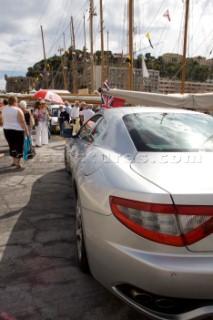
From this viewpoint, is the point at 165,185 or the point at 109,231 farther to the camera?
the point at 109,231

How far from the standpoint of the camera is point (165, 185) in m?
1.85

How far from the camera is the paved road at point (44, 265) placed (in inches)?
91.7

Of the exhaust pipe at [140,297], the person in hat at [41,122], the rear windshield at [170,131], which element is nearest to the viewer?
the exhaust pipe at [140,297]

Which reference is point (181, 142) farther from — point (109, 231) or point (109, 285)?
point (109, 285)

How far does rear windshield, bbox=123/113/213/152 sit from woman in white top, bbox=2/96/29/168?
4422mm

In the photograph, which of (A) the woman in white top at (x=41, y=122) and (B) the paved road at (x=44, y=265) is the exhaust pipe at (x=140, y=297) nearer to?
(B) the paved road at (x=44, y=265)

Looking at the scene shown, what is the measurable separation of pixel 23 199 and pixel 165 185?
355 centimetres

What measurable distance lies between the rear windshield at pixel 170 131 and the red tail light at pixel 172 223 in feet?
2.87

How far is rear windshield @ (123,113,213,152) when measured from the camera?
2.64 meters

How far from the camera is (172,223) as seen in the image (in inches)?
69.2

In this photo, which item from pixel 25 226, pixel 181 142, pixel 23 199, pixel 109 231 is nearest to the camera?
pixel 109 231

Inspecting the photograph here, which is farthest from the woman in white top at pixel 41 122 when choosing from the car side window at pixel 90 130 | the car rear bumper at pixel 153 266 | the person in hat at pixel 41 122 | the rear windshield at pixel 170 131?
the car rear bumper at pixel 153 266

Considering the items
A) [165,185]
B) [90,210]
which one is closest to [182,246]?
[165,185]

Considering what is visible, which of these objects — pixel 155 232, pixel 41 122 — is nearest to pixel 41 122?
pixel 41 122
